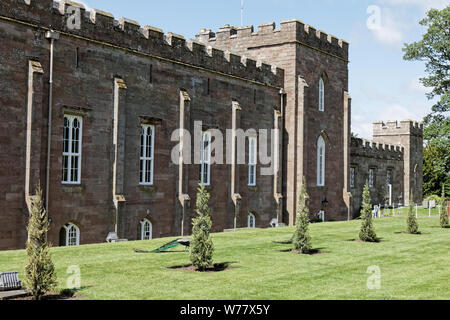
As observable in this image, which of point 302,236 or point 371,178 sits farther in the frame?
point 371,178

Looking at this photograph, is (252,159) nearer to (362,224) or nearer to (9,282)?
(362,224)

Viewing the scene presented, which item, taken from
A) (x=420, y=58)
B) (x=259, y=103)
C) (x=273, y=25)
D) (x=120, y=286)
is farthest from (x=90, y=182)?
(x=420, y=58)

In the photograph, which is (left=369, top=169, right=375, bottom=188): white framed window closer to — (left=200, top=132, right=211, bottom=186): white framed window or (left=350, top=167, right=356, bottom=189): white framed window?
(left=350, top=167, right=356, bottom=189): white framed window

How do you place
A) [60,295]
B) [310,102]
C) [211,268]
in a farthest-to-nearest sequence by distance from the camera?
[310,102] < [211,268] < [60,295]

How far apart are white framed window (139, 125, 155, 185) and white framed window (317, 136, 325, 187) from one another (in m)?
14.0

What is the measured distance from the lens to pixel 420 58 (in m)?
49.3

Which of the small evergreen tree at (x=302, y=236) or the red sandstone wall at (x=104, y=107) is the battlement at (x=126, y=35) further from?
the small evergreen tree at (x=302, y=236)

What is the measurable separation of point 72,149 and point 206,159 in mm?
8205

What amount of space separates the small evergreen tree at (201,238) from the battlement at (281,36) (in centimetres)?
2074

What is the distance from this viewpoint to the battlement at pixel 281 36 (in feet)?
107

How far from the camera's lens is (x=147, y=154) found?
24.6m

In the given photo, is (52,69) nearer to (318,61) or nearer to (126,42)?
(126,42)

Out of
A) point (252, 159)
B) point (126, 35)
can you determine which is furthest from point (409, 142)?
point (126, 35)
